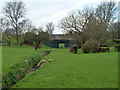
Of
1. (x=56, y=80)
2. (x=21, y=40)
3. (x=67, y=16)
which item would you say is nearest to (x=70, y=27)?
(x=67, y=16)

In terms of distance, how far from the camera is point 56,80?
6539 mm

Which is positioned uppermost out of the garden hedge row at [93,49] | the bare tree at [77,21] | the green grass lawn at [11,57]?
the bare tree at [77,21]

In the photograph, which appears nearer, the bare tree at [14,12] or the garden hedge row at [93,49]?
the garden hedge row at [93,49]

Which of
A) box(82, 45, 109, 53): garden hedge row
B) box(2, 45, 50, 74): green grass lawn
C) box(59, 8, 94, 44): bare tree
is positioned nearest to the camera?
box(2, 45, 50, 74): green grass lawn

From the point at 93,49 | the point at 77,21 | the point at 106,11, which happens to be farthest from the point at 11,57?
the point at 106,11

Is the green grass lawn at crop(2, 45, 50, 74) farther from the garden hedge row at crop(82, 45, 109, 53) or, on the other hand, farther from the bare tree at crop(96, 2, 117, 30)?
the bare tree at crop(96, 2, 117, 30)

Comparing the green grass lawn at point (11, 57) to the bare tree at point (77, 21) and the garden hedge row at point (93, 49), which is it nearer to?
the garden hedge row at point (93, 49)

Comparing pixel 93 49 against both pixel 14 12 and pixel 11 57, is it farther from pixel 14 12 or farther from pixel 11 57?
pixel 14 12

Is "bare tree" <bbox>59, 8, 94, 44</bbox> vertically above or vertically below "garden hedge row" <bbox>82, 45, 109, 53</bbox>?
above

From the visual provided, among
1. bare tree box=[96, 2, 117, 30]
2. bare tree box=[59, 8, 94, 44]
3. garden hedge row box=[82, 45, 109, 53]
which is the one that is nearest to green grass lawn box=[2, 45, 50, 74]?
garden hedge row box=[82, 45, 109, 53]

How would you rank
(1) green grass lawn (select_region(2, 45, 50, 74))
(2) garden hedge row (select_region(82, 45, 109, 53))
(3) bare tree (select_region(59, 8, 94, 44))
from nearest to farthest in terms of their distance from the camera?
(1) green grass lawn (select_region(2, 45, 50, 74)) < (2) garden hedge row (select_region(82, 45, 109, 53)) < (3) bare tree (select_region(59, 8, 94, 44))

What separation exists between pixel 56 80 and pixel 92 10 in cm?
3591

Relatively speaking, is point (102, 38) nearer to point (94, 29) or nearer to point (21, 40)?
point (94, 29)

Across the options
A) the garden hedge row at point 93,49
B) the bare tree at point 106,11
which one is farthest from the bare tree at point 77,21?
the garden hedge row at point 93,49
